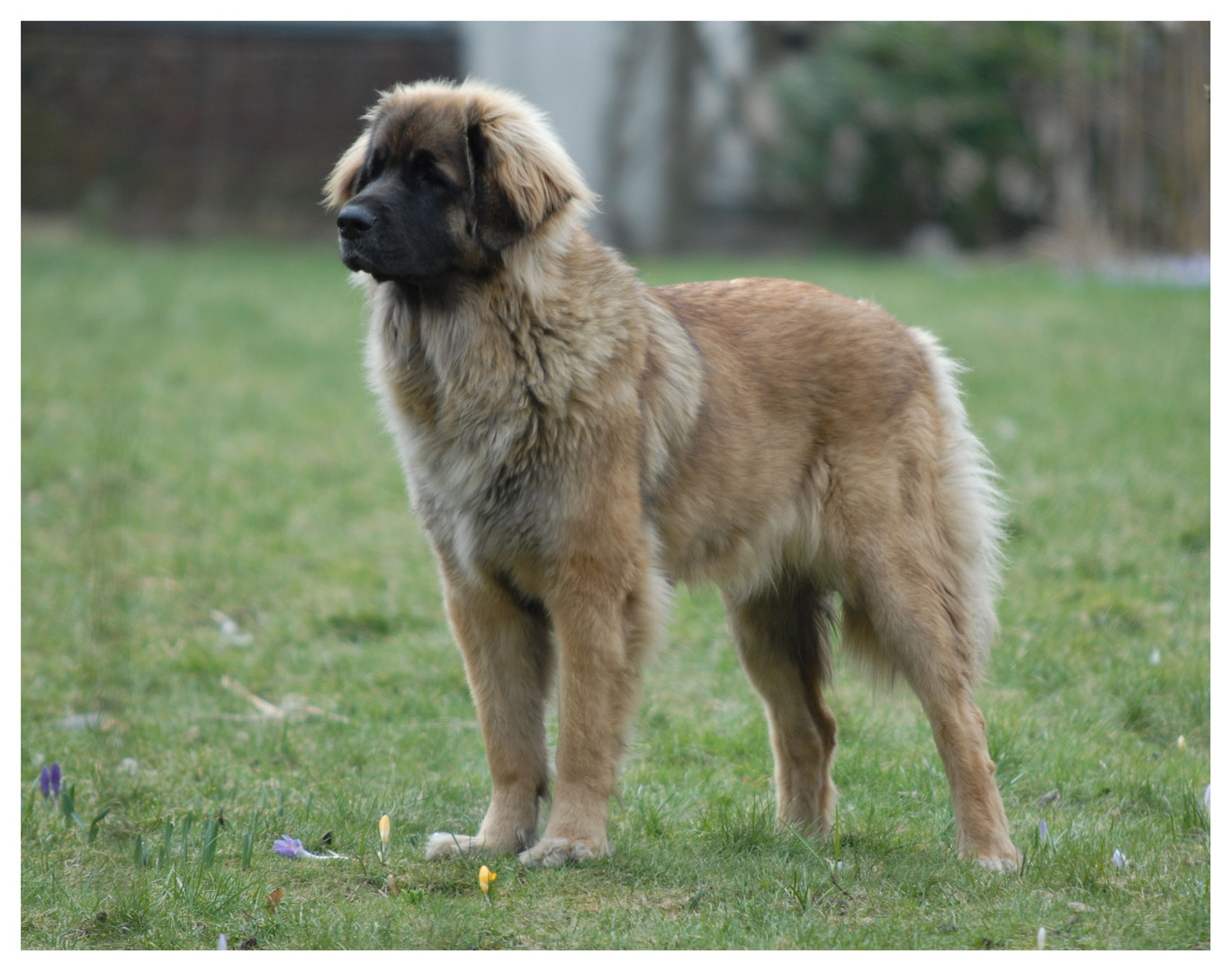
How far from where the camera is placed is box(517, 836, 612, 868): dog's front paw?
127 inches

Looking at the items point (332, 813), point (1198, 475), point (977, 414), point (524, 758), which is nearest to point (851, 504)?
point (524, 758)

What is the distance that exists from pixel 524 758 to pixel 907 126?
1424 cm

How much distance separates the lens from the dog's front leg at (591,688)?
3.28 meters

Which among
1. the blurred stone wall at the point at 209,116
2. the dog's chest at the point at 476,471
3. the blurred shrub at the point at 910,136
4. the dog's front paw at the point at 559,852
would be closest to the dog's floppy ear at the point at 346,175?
the dog's chest at the point at 476,471

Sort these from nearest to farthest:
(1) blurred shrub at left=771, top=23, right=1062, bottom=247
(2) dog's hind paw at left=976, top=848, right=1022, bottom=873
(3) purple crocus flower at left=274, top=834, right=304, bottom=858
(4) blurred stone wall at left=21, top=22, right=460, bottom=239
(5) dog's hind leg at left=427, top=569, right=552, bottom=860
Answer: (3) purple crocus flower at left=274, top=834, right=304, bottom=858
(2) dog's hind paw at left=976, top=848, right=1022, bottom=873
(5) dog's hind leg at left=427, top=569, right=552, bottom=860
(4) blurred stone wall at left=21, top=22, right=460, bottom=239
(1) blurred shrub at left=771, top=23, right=1062, bottom=247

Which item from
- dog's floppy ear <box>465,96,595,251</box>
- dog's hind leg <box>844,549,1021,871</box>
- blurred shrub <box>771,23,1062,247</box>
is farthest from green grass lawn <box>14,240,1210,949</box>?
blurred shrub <box>771,23,1062,247</box>

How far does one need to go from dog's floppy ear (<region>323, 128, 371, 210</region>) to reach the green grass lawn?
0.80 metres

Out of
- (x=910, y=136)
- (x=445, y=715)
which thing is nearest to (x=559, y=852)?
(x=445, y=715)

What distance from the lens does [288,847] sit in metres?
A: 3.15

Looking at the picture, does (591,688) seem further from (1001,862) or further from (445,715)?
(445,715)

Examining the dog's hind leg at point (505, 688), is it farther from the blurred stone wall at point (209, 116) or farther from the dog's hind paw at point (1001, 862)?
the blurred stone wall at point (209, 116)

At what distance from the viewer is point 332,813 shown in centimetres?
353

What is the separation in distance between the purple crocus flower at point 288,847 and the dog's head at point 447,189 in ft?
4.82

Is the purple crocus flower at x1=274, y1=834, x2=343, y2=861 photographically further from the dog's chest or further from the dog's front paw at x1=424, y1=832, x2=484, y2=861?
the dog's chest
